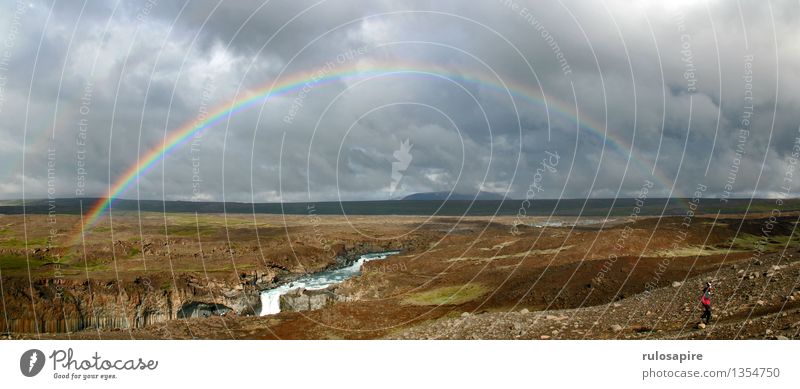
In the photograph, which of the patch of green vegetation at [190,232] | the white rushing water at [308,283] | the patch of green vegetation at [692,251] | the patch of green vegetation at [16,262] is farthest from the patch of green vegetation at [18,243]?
the patch of green vegetation at [692,251]

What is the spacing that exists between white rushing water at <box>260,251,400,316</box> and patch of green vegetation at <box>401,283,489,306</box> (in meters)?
14.2

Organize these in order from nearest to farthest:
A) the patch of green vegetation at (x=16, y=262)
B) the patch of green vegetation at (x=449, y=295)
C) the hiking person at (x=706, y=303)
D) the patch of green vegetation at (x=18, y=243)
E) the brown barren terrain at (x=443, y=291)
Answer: the hiking person at (x=706, y=303) → the brown barren terrain at (x=443, y=291) → the patch of green vegetation at (x=449, y=295) → the patch of green vegetation at (x=16, y=262) → the patch of green vegetation at (x=18, y=243)

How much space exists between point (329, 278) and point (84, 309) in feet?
107

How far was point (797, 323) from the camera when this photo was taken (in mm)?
16141

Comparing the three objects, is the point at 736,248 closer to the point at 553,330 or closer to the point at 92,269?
the point at 553,330

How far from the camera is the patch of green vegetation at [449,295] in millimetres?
42344

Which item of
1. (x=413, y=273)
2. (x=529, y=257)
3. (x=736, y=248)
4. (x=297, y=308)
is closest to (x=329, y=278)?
(x=413, y=273)

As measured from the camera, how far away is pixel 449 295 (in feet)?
146

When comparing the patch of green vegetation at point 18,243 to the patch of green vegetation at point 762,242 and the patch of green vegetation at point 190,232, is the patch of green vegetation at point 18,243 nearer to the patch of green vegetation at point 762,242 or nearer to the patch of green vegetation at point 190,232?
the patch of green vegetation at point 190,232

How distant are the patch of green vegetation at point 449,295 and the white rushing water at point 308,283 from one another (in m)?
14.2

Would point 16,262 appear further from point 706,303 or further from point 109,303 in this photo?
point 706,303

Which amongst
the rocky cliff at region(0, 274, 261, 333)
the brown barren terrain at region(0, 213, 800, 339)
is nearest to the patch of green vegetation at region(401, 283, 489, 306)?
the brown barren terrain at region(0, 213, 800, 339)

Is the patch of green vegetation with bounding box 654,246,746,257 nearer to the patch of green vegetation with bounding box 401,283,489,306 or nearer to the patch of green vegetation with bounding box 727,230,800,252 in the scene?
the patch of green vegetation with bounding box 727,230,800,252
